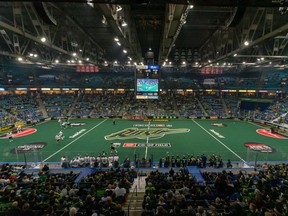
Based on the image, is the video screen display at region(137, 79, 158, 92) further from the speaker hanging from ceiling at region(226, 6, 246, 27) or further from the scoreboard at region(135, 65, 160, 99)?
the speaker hanging from ceiling at region(226, 6, 246, 27)

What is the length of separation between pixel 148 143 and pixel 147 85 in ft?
28.1

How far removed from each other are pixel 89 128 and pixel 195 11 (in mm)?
25257

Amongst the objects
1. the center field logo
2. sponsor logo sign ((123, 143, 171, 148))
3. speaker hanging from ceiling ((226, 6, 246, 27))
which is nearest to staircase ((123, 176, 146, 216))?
speaker hanging from ceiling ((226, 6, 246, 27))

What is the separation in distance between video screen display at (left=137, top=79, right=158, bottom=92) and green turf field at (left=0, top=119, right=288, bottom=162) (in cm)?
654

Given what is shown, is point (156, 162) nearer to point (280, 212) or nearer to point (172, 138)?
point (172, 138)

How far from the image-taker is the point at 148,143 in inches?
953

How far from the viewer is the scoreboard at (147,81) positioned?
26875 mm

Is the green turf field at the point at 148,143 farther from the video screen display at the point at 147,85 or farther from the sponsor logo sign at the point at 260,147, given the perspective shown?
the video screen display at the point at 147,85

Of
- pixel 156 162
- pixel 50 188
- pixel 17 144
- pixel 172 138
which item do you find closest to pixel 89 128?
pixel 17 144

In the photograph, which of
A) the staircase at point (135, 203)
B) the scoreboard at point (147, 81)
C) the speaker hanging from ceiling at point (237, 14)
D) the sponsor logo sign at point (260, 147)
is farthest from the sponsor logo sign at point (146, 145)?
the speaker hanging from ceiling at point (237, 14)

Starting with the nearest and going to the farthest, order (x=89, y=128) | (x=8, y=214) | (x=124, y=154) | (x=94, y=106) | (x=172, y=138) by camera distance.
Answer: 1. (x=8, y=214)
2. (x=124, y=154)
3. (x=172, y=138)
4. (x=89, y=128)
5. (x=94, y=106)

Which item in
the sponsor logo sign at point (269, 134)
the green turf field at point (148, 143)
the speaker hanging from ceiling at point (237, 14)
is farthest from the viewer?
the sponsor logo sign at point (269, 134)

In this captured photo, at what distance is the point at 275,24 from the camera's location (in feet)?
57.9

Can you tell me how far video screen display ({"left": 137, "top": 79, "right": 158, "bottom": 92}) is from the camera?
91.5 ft
